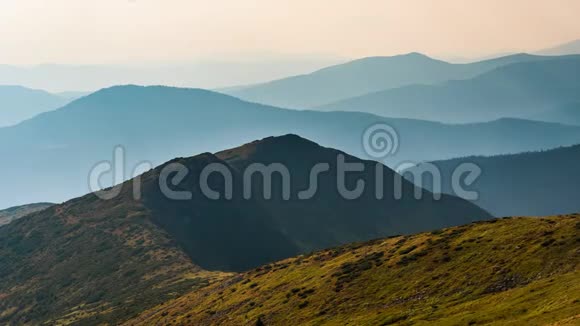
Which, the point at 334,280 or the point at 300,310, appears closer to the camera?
the point at 300,310

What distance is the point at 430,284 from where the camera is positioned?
282ft

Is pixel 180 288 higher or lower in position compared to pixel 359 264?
lower

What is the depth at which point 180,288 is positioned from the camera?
164 metres

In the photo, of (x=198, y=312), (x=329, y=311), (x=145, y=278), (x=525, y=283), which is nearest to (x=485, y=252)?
(x=525, y=283)

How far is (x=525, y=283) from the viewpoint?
248 ft

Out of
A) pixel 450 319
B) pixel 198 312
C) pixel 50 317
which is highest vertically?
pixel 450 319

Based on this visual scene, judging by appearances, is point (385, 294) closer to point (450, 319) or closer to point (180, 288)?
point (450, 319)

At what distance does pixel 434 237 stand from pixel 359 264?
12.6 m

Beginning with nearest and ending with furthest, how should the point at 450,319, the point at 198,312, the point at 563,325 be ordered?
the point at 563,325, the point at 450,319, the point at 198,312

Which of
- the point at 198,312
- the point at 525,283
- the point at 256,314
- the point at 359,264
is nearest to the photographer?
the point at 525,283

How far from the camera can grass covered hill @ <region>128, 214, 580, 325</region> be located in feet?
221

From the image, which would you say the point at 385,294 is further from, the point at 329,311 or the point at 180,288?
the point at 180,288

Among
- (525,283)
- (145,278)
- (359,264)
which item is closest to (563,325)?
(525,283)

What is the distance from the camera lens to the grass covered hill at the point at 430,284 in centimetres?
6738
